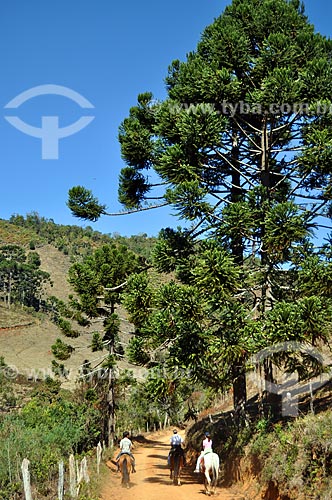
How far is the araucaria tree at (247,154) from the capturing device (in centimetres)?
1122

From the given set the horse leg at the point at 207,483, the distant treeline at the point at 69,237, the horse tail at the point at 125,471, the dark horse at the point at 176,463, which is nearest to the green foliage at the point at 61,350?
the horse tail at the point at 125,471

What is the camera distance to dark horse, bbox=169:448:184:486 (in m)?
12.4

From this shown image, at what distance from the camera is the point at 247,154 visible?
15.3 m

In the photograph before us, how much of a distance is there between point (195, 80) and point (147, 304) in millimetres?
6421

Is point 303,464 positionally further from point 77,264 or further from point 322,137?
point 77,264

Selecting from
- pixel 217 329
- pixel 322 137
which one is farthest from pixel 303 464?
pixel 322 137

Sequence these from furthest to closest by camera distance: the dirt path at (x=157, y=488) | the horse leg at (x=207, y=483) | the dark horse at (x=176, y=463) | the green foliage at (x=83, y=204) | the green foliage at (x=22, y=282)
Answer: the green foliage at (x=22, y=282) < the green foliage at (x=83, y=204) < the dark horse at (x=176, y=463) < the horse leg at (x=207, y=483) < the dirt path at (x=157, y=488)

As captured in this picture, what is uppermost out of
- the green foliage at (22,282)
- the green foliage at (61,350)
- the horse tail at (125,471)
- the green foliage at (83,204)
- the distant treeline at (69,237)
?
the distant treeline at (69,237)

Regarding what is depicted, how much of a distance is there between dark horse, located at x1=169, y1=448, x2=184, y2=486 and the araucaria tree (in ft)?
6.74

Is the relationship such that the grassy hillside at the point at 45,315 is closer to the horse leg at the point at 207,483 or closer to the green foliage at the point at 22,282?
the green foliage at the point at 22,282

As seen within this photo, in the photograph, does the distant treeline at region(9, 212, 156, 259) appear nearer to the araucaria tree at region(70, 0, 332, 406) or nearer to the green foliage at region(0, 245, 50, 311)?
the green foliage at region(0, 245, 50, 311)

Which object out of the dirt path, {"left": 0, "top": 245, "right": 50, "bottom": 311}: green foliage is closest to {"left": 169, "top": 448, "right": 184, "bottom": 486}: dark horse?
the dirt path

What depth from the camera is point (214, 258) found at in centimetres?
1092

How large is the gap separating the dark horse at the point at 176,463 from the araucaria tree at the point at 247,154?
6.74 feet
